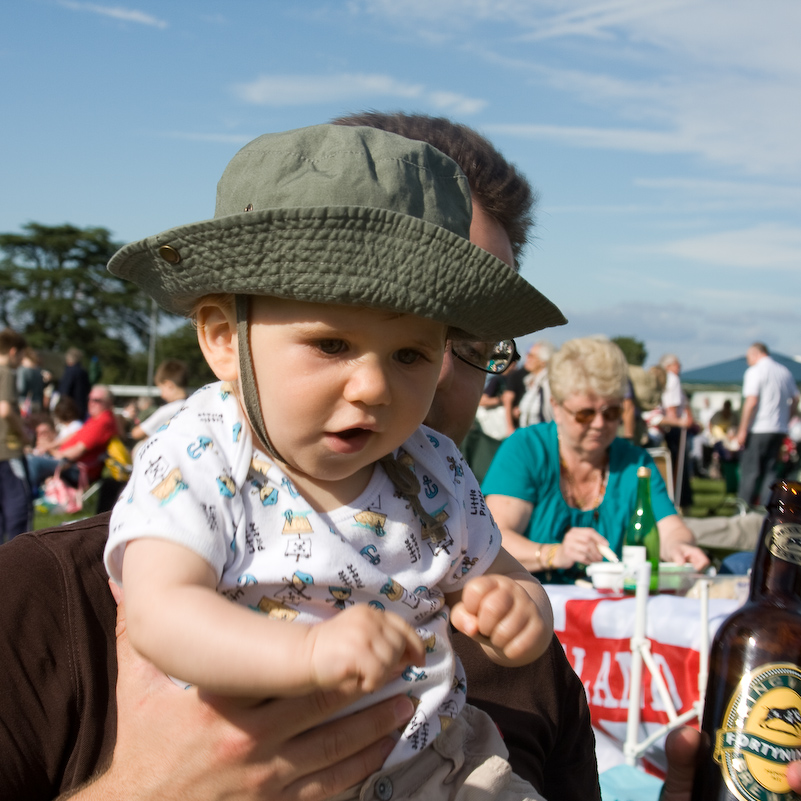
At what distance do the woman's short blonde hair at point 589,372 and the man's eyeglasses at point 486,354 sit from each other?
78.7 inches

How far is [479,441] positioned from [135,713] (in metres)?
4.80

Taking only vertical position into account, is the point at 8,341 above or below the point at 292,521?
below

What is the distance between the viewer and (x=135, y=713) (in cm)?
144

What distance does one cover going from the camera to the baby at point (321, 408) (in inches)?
50.3

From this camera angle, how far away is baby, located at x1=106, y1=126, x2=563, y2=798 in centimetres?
128

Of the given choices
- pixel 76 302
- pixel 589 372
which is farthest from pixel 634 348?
pixel 589 372

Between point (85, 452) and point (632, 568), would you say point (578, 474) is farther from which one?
point (85, 452)

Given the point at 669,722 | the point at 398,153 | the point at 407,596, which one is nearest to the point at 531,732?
the point at 407,596

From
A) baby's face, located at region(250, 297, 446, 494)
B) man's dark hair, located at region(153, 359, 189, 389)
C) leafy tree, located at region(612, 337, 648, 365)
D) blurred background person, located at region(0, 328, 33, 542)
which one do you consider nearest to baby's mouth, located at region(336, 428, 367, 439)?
baby's face, located at region(250, 297, 446, 494)

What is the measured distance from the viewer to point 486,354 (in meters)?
2.63

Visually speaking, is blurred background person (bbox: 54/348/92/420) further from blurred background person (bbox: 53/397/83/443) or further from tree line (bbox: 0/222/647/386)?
tree line (bbox: 0/222/647/386)

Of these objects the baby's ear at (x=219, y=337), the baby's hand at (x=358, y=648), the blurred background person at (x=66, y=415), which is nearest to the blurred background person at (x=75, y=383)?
the blurred background person at (x=66, y=415)

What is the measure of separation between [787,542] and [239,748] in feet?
4.28

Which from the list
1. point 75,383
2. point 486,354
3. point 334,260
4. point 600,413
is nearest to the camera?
point 334,260
